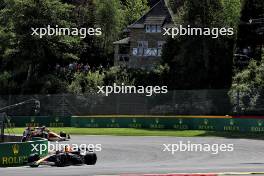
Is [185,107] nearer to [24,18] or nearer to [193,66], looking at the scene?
[193,66]

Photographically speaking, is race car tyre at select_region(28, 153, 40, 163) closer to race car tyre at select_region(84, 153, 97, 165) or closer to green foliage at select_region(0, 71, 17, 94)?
race car tyre at select_region(84, 153, 97, 165)

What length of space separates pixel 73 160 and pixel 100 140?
1462 centimetres

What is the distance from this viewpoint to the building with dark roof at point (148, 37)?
244 feet

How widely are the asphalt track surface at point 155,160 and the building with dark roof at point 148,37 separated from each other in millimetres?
35272

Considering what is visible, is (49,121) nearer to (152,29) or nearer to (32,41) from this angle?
(32,41)

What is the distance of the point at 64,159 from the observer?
2416 centimetres

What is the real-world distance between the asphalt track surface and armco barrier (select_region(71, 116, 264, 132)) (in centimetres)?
437

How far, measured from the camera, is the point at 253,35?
67312 millimetres

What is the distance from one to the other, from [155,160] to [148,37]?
4934 centimetres

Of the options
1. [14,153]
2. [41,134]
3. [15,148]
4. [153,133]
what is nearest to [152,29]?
[153,133]

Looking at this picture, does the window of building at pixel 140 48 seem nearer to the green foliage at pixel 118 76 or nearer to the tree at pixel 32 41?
the tree at pixel 32 41

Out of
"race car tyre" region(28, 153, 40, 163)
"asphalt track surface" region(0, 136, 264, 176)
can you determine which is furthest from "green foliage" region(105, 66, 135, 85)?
"race car tyre" region(28, 153, 40, 163)

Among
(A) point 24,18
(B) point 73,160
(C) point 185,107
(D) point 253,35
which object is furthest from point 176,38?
(B) point 73,160

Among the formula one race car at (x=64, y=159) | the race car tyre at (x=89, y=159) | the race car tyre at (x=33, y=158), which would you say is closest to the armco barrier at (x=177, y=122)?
the race car tyre at (x=89, y=159)
